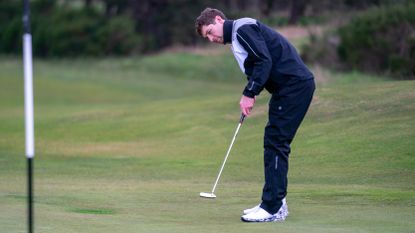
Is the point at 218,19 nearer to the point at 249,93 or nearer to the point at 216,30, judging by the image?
the point at 216,30

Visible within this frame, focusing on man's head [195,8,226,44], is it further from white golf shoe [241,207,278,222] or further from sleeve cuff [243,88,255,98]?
white golf shoe [241,207,278,222]

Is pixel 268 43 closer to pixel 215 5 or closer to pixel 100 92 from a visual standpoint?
pixel 100 92

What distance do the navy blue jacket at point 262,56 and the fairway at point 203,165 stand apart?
1221mm

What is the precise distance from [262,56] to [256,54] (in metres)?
0.05

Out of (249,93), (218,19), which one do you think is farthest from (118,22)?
(249,93)

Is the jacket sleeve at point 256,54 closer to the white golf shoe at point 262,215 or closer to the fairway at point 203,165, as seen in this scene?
the white golf shoe at point 262,215

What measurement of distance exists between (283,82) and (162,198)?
251 cm

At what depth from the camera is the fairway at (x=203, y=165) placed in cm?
800

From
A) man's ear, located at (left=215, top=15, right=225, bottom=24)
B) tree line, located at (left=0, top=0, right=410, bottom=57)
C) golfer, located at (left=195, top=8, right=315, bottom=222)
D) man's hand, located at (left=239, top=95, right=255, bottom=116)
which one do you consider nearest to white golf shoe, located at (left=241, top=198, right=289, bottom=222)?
golfer, located at (left=195, top=8, right=315, bottom=222)

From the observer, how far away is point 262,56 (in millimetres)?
7836

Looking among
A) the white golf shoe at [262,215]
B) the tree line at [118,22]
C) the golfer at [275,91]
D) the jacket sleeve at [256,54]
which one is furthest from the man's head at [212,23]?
the tree line at [118,22]

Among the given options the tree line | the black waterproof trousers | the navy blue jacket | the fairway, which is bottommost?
the tree line

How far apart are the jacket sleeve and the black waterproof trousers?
0.27m

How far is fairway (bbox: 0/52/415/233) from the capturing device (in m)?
8.00
